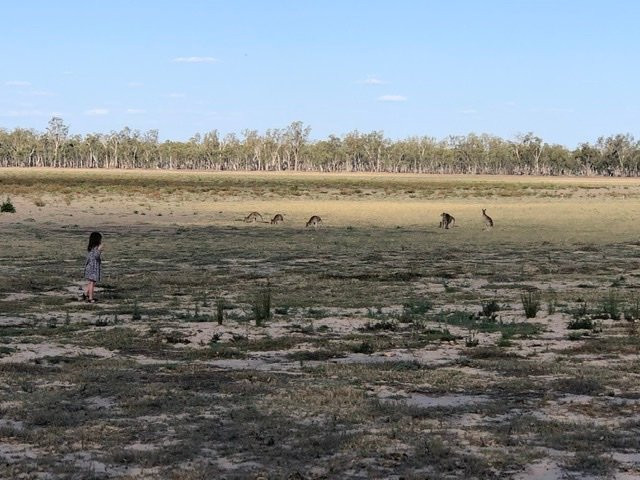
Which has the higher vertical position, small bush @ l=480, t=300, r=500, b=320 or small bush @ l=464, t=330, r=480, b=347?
small bush @ l=480, t=300, r=500, b=320

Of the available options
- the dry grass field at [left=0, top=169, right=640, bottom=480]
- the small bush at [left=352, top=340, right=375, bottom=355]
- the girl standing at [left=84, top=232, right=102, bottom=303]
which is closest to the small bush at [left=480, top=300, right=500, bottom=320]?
the dry grass field at [left=0, top=169, right=640, bottom=480]

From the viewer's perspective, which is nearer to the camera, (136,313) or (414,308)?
(136,313)

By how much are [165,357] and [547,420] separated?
4.64 m

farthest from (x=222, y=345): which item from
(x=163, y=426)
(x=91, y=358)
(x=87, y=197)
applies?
(x=87, y=197)

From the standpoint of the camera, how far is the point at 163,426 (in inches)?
286

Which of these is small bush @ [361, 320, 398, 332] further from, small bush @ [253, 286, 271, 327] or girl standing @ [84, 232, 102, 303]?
girl standing @ [84, 232, 102, 303]

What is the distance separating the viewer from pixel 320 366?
32.1 feet

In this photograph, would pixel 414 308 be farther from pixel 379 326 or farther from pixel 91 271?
pixel 91 271

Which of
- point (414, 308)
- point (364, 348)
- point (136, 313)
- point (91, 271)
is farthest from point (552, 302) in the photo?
point (91, 271)

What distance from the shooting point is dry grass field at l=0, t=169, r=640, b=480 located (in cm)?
652

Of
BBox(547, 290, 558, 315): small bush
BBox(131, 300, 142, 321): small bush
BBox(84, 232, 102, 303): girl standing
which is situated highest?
BBox(84, 232, 102, 303): girl standing

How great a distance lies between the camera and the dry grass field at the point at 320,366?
6.52 metres

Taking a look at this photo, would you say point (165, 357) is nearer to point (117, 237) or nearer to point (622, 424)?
point (622, 424)

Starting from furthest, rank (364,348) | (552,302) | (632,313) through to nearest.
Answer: (552,302) < (632,313) < (364,348)
